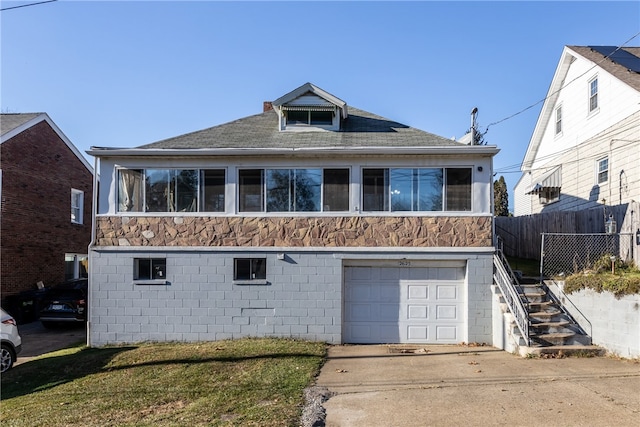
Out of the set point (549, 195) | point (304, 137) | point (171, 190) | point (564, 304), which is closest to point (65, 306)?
point (171, 190)

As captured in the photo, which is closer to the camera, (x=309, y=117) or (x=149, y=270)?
(x=149, y=270)

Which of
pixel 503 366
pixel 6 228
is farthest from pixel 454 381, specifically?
pixel 6 228

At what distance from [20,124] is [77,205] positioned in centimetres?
467

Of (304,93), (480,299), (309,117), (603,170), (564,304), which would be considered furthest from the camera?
(603,170)

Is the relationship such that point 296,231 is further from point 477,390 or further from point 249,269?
point 477,390

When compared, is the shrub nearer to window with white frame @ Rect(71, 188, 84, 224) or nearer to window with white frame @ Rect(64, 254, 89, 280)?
window with white frame @ Rect(64, 254, 89, 280)

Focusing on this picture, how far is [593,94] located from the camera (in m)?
15.2

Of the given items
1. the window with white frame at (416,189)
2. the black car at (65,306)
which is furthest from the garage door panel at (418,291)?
the black car at (65,306)

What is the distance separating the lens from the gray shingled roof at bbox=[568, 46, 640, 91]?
13383 mm

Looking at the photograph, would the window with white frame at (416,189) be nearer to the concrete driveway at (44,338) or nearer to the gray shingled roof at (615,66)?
the gray shingled roof at (615,66)

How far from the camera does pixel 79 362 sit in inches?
391

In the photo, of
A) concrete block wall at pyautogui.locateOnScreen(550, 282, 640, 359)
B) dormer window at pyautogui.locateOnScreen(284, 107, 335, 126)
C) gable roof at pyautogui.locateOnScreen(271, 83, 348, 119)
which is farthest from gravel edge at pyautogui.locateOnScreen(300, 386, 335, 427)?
gable roof at pyautogui.locateOnScreen(271, 83, 348, 119)

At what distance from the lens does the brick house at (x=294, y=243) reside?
37.2 feet

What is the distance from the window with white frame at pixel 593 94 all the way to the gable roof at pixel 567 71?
1.81 feet
